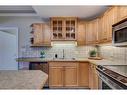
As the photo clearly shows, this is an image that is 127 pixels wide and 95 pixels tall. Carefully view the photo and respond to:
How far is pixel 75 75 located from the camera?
513 cm

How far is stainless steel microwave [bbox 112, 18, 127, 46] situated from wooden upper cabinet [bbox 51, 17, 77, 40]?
222 cm

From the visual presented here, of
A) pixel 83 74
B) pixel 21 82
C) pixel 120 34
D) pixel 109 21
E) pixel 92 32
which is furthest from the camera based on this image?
pixel 92 32

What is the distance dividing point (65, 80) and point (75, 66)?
1.51 ft

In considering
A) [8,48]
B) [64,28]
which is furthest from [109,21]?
[8,48]

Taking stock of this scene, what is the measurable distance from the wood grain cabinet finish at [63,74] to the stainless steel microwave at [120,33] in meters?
1.98

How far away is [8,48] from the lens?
6.05 meters

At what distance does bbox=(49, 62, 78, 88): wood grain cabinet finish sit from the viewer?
5121 millimetres

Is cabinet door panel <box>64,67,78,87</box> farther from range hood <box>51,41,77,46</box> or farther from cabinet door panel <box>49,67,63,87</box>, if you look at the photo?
range hood <box>51,41,77,46</box>

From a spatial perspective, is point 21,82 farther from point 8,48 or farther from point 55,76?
point 8,48

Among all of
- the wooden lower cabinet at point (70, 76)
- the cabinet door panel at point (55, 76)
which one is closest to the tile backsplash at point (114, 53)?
the wooden lower cabinet at point (70, 76)

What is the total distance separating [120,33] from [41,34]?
2.89m

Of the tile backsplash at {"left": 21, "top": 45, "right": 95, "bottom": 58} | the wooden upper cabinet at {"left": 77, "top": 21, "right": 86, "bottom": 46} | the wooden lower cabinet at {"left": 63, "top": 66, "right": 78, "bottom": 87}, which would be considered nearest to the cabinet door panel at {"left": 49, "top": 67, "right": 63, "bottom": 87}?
the wooden lower cabinet at {"left": 63, "top": 66, "right": 78, "bottom": 87}
